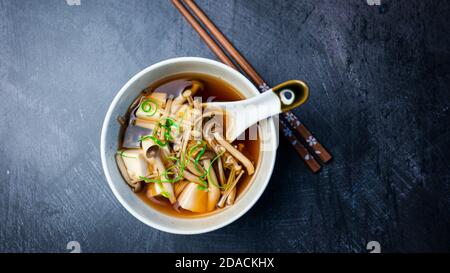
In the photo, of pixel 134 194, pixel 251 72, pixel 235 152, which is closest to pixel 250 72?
pixel 251 72

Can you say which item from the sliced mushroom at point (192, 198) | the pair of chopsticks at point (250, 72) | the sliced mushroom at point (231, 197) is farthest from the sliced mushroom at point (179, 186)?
the pair of chopsticks at point (250, 72)

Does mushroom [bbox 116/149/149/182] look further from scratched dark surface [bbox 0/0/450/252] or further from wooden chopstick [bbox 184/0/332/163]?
wooden chopstick [bbox 184/0/332/163]

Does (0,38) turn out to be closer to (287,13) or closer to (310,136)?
(287,13)

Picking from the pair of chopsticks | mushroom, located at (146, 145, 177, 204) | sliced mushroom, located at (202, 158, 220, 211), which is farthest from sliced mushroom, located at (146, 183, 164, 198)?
the pair of chopsticks

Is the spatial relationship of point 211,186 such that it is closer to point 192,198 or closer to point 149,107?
point 192,198

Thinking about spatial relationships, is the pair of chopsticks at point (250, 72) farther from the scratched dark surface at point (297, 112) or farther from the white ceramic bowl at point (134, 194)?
the white ceramic bowl at point (134, 194)

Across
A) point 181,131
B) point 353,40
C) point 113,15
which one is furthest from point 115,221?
point 353,40
